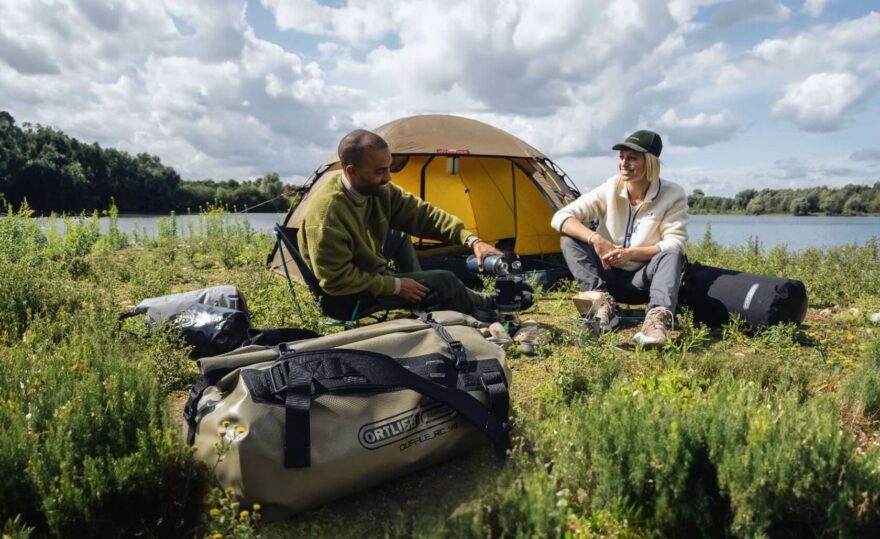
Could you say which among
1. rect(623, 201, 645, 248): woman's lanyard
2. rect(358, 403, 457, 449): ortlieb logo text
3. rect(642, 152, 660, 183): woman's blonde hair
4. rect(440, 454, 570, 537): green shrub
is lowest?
rect(440, 454, 570, 537): green shrub

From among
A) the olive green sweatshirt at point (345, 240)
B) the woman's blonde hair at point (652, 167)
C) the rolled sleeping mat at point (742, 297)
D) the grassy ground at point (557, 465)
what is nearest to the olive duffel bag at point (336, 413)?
the grassy ground at point (557, 465)

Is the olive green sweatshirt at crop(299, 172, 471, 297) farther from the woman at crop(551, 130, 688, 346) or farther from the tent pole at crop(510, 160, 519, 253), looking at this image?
the tent pole at crop(510, 160, 519, 253)

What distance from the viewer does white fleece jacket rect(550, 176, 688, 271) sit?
4.66 m

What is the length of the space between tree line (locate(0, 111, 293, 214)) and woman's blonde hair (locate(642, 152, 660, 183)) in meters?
27.5

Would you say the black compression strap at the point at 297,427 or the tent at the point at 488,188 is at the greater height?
the tent at the point at 488,188

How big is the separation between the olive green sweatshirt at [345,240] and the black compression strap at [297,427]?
5.89 feet

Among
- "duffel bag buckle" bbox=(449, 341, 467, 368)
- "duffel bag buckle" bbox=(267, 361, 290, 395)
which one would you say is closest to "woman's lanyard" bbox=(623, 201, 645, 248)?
"duffel bag buckle" bbox=(449, 341, 467, 368)

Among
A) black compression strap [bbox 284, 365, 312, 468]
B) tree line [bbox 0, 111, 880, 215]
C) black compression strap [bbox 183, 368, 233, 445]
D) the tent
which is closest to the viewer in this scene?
black compression strap [bbox 284, 365, 312, 468]

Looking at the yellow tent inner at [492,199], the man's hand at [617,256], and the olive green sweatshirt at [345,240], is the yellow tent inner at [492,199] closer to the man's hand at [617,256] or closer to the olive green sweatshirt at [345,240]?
the man's hand at [617,256]

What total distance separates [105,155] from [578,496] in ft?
137

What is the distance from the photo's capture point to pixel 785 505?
6.00 ft

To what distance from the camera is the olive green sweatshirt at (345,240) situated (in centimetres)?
385

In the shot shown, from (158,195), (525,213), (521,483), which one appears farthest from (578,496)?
(158,195)

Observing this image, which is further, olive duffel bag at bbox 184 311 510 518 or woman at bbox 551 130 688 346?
woman at bbox 551 130 688 346
